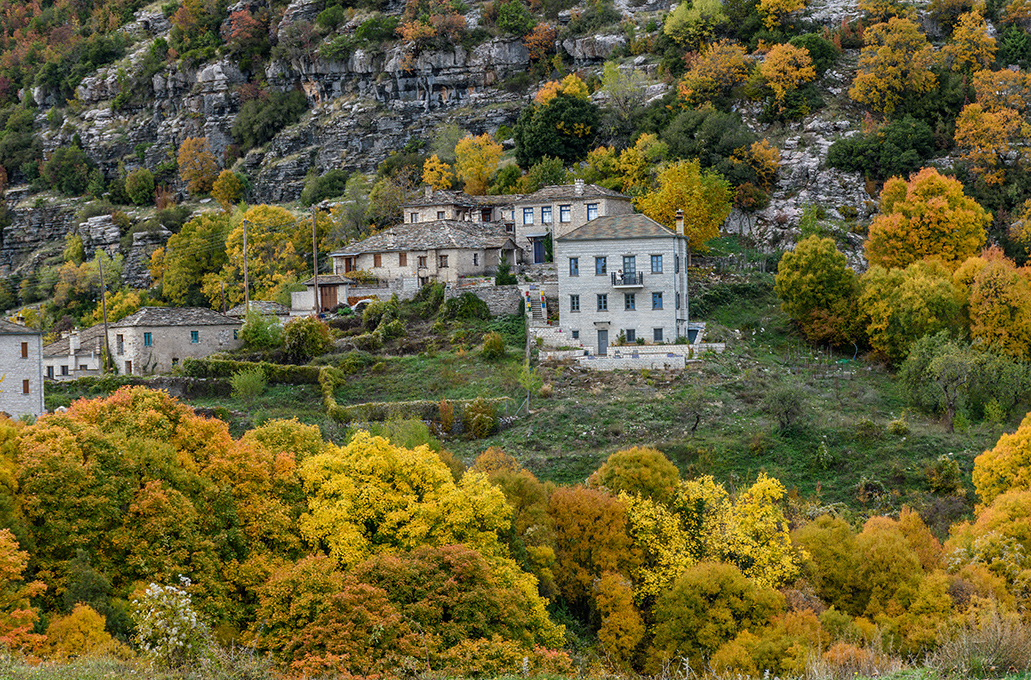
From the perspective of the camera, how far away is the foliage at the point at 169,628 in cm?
2280

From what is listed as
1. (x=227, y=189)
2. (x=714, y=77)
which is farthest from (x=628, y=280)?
(x=227, y=189)

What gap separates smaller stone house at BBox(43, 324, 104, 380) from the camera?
2584 inches

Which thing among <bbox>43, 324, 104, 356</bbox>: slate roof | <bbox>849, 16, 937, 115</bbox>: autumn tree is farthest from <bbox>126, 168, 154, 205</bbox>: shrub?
<bbox>849, 16, 937, 115</bbox>: autumn tree

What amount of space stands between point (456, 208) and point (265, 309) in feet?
50.9

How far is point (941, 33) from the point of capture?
310 feet

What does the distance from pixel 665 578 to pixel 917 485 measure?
15.9 m

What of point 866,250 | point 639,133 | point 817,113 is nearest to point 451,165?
point 639,133

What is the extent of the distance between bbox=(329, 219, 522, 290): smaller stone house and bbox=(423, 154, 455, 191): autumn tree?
16727 millimetres

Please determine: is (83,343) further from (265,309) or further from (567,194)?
(567,194)

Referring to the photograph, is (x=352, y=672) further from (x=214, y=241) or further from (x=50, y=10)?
(x=50, y=10)

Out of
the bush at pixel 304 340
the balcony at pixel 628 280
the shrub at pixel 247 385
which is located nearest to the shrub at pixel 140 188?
the bush at pixel 304 340

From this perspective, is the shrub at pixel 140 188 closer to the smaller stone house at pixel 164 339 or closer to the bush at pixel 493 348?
the smaller stone house at pixel 164 339

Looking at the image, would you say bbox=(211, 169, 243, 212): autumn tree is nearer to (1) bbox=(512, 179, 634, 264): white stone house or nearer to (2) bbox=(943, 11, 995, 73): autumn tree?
(1) bbox=(512, 179, 634, 264): white stone house

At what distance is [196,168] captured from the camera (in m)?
116
